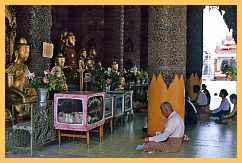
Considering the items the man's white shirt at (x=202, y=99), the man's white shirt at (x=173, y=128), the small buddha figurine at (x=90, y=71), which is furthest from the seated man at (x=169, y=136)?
the small buddha figurine at (x=90, y=71)

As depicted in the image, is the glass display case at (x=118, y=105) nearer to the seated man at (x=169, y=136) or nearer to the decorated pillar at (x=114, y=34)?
the seated man at (x=169, y=136)

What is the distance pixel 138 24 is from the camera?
52.5ft

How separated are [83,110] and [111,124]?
1.48 metres

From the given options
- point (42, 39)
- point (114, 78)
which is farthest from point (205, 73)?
point (42, 39)

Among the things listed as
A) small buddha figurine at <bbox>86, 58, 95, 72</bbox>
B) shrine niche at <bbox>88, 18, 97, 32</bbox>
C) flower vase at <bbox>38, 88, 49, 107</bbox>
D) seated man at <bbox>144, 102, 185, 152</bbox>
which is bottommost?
seated man at <bbox>144, 102, 185, 152</bbox>

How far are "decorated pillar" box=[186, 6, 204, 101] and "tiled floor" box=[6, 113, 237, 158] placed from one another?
317 cm

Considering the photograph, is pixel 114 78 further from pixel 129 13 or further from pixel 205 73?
pixel 205 73

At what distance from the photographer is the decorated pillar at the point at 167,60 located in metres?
5.99

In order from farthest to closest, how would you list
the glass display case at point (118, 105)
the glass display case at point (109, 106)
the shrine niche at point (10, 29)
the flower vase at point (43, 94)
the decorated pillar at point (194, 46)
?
the decorated pillar at point (194, 46)
the glass display case at point (118, 105)
the shrine niche at point (10, 29)
the glass display case at point (109, 106)
the flower vase at point (43, 94)

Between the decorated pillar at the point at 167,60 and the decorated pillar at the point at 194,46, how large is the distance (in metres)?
4.11

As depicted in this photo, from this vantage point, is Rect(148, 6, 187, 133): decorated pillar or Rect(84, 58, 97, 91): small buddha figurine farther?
Rect(84, 58, 97, 91): small buddha figurine

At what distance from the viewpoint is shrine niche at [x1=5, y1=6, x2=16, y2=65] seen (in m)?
6.63

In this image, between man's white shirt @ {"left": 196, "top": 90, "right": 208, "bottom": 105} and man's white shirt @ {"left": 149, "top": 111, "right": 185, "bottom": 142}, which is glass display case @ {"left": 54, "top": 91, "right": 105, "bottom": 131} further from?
man's white shirt @ {"left": 196, "top": 90, "right": 208, "bottom": 105}

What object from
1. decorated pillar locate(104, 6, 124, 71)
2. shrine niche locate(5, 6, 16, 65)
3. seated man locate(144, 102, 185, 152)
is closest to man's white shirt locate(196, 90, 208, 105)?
seated man locate(144, 102, 185, 152)
